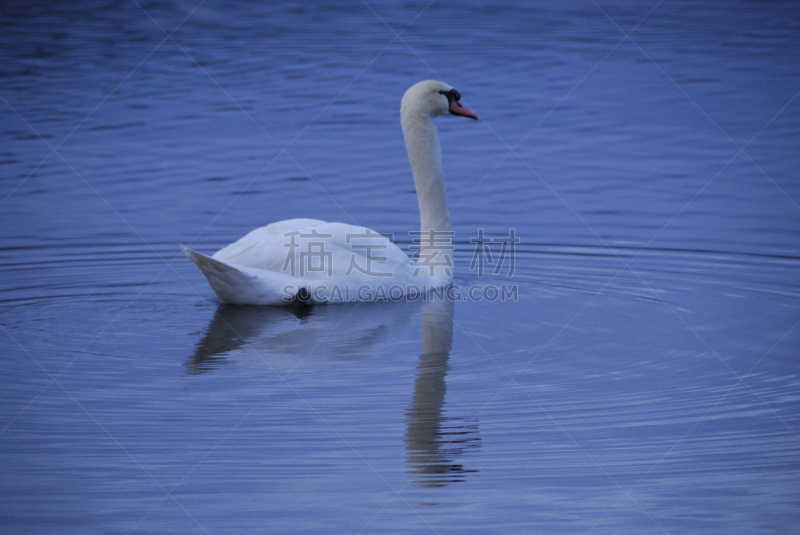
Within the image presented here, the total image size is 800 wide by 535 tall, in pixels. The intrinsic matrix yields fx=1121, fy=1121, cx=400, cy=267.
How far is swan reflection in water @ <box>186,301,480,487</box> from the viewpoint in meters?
5.38

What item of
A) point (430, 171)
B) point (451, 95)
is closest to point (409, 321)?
point (430, 171)

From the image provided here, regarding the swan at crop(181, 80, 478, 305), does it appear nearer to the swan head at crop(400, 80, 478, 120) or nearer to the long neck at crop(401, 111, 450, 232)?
the long neck at crop(401, 111, 450, 232)

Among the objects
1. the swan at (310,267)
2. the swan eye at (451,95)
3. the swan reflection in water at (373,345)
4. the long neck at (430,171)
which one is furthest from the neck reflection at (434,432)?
the swan eye at (451,95)

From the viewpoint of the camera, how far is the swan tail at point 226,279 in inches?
307

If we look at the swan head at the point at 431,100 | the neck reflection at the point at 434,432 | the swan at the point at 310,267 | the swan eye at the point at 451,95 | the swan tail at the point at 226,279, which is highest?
the swan eye at the point at 451,95

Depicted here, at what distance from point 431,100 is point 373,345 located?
3061 mm

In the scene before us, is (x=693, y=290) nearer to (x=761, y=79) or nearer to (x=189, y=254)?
(x=189, y=254)

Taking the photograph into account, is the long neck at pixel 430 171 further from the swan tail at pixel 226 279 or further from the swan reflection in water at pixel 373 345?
the swan tail at pixel 226 279

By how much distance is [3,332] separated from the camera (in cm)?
757

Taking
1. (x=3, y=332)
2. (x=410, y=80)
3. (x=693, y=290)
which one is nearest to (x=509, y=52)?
(x=410, y=80)

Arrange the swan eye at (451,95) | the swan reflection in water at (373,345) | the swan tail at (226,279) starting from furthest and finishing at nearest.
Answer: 1. the swan eye at (451,95)
2. the swan tail at (226,279)
3. the swan reflection in water at (373,345)

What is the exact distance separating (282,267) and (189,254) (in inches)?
33.1

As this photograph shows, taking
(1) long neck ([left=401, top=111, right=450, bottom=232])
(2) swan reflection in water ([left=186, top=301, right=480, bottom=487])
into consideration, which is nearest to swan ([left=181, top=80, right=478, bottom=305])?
(2) swan reflection in water ([left=186, top=301, right=480, bottom=487])

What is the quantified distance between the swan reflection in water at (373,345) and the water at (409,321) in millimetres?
25
